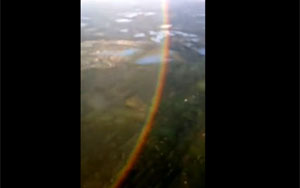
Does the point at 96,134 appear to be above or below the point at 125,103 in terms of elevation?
below

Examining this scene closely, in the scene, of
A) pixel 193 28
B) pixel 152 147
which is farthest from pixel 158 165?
pixel 193 28

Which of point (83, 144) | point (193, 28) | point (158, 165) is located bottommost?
point (158, 165)

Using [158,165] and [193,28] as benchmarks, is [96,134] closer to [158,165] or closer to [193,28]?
[158,165]
